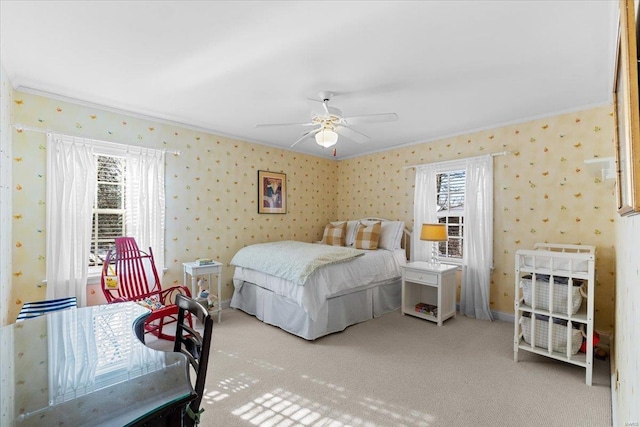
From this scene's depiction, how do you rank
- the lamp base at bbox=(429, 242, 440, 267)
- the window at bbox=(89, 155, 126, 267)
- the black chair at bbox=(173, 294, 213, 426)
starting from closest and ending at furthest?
the black chair at bbox=(173, 294, 213, 426), the window at bbox=(89, 155, 126, 267), the lamp base at bbox=(429, 242, 440, 267)

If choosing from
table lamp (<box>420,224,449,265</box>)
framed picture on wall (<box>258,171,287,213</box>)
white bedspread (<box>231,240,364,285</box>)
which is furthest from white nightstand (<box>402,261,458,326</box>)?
framed picture on wall (<box>258,171,287,213</box>)

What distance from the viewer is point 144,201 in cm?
357

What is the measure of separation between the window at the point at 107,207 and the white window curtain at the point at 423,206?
12.3ft

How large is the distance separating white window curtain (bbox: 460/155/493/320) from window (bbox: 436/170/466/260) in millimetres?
194

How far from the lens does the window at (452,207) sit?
4.25 m

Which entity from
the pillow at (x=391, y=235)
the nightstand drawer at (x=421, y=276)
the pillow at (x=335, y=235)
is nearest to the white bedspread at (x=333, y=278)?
the pillow at (x=391, y=235)

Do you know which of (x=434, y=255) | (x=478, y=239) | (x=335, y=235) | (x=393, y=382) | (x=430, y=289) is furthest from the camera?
(x=335, y=235)

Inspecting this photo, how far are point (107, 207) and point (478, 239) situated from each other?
4368 mm

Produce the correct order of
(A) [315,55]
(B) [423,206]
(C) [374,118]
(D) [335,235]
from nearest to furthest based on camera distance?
(A) [315,55] → (C) [374,118] → (B) [423,206] → (D) [335,235]

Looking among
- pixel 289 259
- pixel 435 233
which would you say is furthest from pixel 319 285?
pixel 435 233

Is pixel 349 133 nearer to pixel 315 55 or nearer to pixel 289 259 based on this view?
pixel 315 55

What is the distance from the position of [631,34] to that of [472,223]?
3586 mm

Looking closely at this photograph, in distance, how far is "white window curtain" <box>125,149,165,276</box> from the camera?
11.6 feet

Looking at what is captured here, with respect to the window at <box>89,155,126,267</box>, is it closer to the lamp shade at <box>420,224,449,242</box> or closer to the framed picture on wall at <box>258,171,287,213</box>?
the framed picture on wall at <box>258,171,287,213</box>
